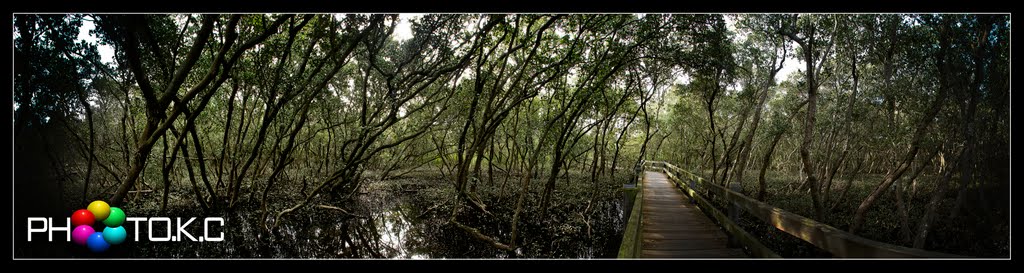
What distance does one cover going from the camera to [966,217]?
870 centimetres

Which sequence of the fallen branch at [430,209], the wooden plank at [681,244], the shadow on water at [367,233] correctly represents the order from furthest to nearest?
the fallen branch at [430,209] < the shadow on water at [367,233] < the wooden plank at [681,244]

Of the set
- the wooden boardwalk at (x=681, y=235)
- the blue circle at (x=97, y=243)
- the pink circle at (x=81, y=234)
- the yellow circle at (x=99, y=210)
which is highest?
the yellow circle at (x=99, y=210)

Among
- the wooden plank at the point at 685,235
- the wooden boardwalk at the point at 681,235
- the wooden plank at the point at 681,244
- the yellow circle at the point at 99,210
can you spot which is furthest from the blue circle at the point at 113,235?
the wooden plank at the point at 685,235

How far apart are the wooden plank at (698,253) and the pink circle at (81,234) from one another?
499cm

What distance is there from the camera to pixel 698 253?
14.0 feet

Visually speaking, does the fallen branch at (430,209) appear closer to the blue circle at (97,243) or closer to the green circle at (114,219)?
the green circle at (114,219)

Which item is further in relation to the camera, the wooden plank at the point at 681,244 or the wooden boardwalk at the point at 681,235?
the wooden plank at the point at 681,244

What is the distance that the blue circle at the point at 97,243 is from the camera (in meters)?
3.44

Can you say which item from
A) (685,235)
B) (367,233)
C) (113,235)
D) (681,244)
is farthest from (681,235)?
(367,233)

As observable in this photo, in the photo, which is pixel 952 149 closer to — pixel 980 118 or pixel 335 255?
pixel 980 118

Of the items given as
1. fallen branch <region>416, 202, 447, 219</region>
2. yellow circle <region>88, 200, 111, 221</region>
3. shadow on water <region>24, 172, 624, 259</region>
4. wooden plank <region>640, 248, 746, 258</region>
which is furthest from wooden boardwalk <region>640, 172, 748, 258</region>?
fallen branch <region>416, 202, 447, 219</region>

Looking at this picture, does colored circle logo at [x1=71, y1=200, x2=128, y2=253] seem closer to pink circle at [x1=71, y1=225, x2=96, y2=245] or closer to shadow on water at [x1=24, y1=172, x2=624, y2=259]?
pink circle at [x1=71, y1=225, x2=96, y2=245]

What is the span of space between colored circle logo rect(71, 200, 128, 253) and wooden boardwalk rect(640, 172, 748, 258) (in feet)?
15.8

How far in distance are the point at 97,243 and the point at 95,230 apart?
11 centimetres
